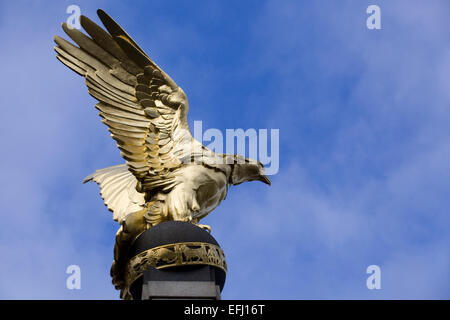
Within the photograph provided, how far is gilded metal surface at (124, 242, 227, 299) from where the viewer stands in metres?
14.1

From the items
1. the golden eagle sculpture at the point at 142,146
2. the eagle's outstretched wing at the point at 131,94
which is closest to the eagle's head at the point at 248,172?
the golden eagle sculpture at the point at 142,146

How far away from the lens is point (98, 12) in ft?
57.5

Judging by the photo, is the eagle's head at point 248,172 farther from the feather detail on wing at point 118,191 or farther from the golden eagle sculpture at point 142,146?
the feather detail on wing at point 118,191

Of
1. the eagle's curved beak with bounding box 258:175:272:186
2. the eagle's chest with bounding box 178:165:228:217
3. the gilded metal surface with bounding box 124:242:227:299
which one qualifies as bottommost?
the gilded metal surface with bounding box 124:242:227:299

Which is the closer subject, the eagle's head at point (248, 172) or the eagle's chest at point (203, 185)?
the eagle's chest at point (203, 185)

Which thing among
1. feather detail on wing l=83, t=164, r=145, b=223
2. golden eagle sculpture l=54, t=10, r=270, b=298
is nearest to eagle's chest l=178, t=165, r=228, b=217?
golden eagle sculpture l=54, t=10, r=270, b=298

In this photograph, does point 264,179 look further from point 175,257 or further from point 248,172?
point 175,257

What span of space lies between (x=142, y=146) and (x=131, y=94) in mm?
1344

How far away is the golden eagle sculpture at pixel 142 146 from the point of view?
15.6 m

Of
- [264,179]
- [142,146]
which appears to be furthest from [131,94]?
[264,179]

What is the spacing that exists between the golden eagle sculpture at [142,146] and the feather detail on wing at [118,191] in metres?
0.02

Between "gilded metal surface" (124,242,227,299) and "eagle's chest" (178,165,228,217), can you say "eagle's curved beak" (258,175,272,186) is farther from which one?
"gilded metal surface" (124,242,227,299)

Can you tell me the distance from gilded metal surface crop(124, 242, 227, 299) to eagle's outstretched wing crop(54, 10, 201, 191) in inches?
83.4
